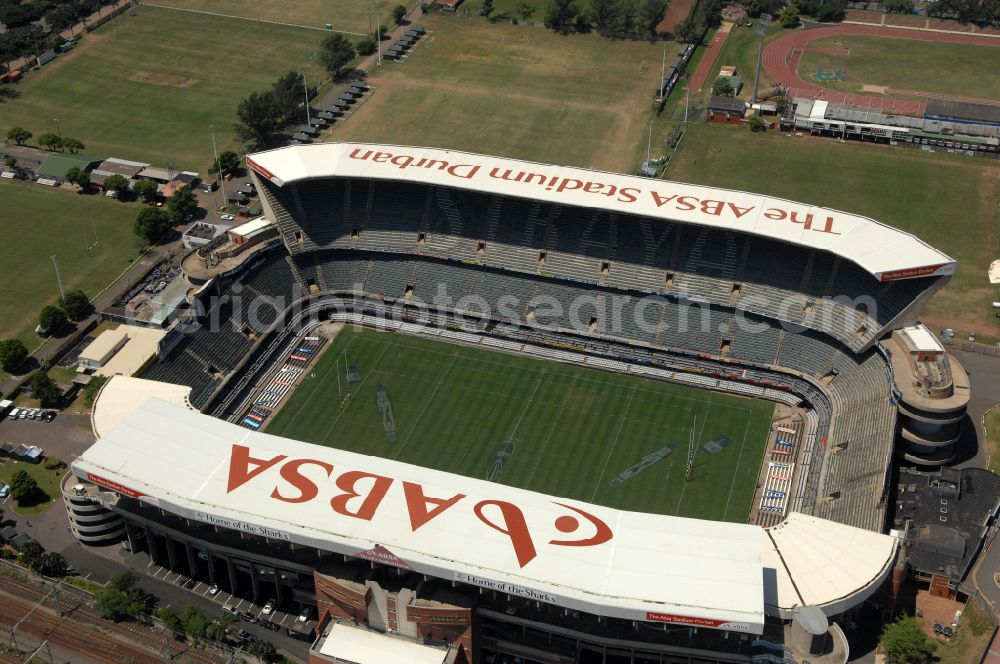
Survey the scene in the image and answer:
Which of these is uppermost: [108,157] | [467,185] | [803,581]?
[467,185]

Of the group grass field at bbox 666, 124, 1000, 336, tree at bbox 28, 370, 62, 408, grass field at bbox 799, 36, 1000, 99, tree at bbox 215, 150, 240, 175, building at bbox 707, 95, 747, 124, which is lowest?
tree at bbox 28, 370, 62, 408

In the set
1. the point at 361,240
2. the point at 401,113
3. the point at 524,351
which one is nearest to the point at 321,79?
the point at 401,113

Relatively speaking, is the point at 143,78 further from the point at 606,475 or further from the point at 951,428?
the point at 951,428

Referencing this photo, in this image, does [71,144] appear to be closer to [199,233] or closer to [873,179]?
[199,233]

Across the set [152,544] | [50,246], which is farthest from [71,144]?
[152,544]

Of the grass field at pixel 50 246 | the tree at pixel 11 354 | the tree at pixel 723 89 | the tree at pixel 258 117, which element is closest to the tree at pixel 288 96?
the tree at pixel 258 117

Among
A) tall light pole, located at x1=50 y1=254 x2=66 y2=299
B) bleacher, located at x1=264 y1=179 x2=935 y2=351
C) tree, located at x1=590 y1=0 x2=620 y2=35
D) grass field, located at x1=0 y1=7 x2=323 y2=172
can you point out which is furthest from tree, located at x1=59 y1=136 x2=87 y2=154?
tree, located at x1=590 y1=0 x2=620 y2=35

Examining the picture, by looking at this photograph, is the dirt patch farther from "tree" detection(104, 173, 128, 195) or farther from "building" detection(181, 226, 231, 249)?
"building" detection(181, 226, 231, 249)
